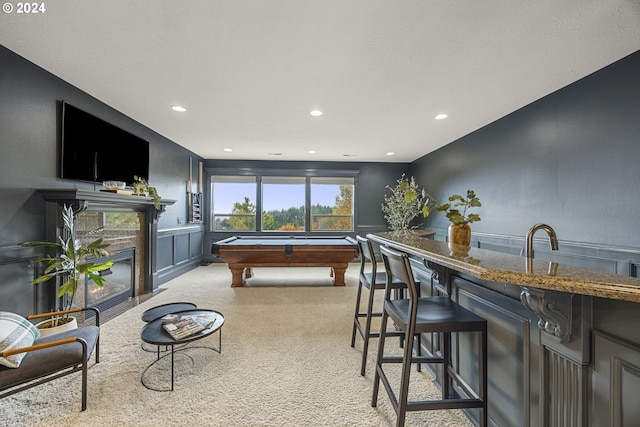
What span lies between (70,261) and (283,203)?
15.5ft

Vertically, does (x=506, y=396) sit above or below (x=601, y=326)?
below

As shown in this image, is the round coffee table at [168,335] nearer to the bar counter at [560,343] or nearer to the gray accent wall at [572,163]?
the bar counter at [560,343]

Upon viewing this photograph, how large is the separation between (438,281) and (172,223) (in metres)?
4.90

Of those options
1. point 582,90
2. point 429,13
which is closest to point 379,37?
point 429,13

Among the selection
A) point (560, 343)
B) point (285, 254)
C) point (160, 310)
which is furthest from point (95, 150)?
point (560, 343)

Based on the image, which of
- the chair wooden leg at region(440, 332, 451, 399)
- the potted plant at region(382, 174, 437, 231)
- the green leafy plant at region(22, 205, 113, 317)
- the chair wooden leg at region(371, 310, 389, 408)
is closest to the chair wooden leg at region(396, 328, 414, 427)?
the chair wooden leg at region(371, 310, 389, 408)

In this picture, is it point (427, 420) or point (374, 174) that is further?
point (374, 174)

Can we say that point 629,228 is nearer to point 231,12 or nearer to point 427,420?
point 427,420

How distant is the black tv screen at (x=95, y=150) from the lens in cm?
284

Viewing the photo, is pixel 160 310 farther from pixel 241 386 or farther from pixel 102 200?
pixel 102 200

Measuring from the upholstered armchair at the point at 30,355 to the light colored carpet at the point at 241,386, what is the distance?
20 centimetres

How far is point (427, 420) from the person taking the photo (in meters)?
1.69

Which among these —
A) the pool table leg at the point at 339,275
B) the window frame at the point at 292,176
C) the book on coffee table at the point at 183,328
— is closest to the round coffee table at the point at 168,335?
the book on coffee table at the point at 183,328

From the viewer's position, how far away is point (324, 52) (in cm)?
222
